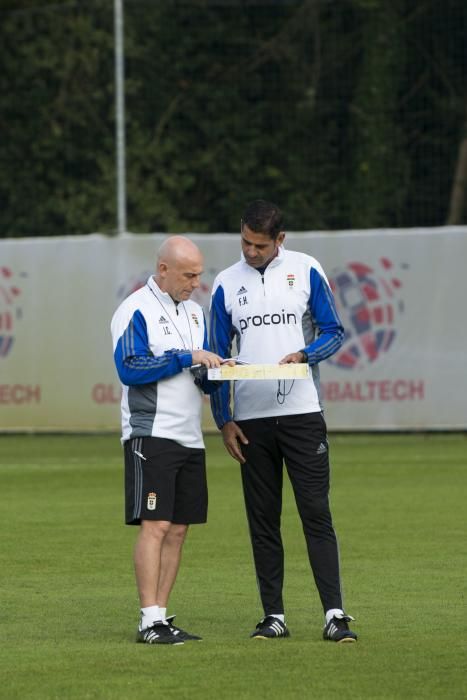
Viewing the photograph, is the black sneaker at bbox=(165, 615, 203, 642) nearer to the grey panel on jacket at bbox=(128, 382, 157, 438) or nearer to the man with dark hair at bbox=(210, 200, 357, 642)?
the man with dark hair at bbox=(210, 200, 357, 642)

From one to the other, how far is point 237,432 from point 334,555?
729 millimetres

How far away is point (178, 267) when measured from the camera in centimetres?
822

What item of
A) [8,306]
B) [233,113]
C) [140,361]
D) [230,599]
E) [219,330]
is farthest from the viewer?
[233,113]

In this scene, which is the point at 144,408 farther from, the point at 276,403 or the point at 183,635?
the point at 183,635

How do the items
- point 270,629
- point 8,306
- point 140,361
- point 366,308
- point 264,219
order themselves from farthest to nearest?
point 8,306 < point 366,308 < point 270,629 < point 264,219 < point 140,361

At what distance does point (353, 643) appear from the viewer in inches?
319

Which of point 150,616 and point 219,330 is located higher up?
point 219,330

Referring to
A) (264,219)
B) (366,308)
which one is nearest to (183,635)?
(264,219)

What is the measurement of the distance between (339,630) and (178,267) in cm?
181

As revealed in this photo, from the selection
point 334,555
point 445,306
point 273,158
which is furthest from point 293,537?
point 273,158

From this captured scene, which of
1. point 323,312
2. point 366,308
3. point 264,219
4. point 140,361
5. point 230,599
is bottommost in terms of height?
point 230,599

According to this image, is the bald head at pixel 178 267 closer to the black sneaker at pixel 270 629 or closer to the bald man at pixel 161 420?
the bald man at pixel 161 420

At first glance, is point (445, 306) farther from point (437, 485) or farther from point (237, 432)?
point (237, 432)

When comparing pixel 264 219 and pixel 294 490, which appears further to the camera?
pixel 294 490
